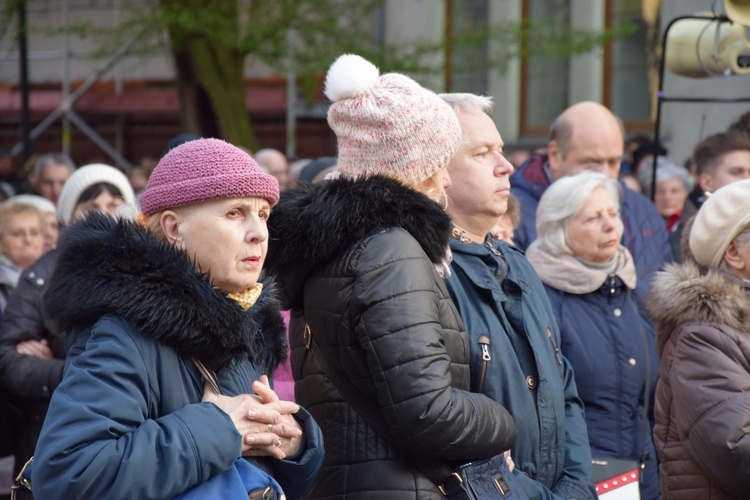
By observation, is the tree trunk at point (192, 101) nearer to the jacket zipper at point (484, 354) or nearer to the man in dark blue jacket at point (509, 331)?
→ the man in dark blue jacket at point (509, 331)

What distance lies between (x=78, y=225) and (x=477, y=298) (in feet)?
3.89

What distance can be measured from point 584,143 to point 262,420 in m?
3.86

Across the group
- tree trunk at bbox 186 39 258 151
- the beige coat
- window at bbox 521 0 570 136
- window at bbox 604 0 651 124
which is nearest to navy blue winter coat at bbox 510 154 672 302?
the beige coat

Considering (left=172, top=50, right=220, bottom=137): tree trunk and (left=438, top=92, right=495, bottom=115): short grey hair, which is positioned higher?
(left=438, top=92, right=495, bottom=115): short grey hair

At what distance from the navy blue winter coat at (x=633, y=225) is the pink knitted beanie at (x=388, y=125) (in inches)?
94.3

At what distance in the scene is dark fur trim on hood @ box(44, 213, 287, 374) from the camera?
2568mm

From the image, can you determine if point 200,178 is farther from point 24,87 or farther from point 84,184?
point 24,87

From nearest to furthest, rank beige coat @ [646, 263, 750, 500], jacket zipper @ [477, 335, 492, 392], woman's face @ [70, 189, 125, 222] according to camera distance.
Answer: jacket zipper @ [477, 335, 492, 392] < beige coat @ [646, 263, 750, 500] < woman's face @ [70, 189, 125, 222]

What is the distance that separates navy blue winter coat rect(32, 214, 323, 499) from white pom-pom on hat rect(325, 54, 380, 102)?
849mm

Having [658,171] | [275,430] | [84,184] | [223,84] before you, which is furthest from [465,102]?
[223,84]

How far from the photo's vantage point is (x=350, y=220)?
302cm

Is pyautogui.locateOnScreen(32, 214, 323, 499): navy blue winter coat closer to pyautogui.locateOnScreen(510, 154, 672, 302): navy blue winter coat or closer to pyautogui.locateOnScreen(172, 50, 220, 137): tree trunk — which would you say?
pyautogui.locateOnScreen(510, 154, 672, 302): navy blue winter coat

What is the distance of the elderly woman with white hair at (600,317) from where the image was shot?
452cm

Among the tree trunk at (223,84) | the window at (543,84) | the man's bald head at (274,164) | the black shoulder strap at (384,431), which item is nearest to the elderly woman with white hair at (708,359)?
the black shoulder strap at (384,431)
